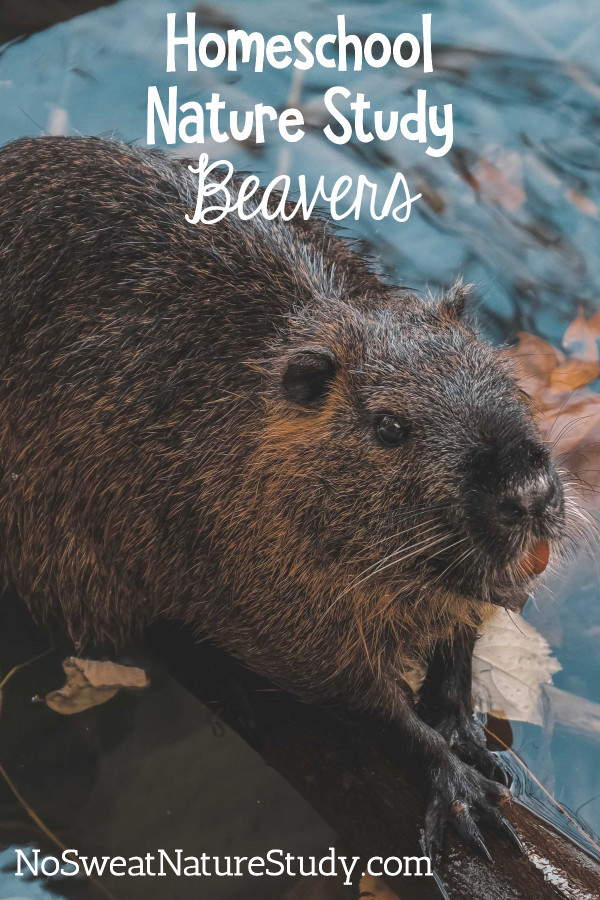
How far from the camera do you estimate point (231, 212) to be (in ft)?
13.7

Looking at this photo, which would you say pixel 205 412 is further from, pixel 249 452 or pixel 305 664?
pixel 305 664

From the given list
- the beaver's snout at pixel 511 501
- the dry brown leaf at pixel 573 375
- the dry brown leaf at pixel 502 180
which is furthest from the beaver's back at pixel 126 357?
the dry brown leaf at pixel 502 180

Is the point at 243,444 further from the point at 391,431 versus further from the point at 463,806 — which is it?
the point at 463,806

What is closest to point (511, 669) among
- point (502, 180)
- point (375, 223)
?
point (375, 223)

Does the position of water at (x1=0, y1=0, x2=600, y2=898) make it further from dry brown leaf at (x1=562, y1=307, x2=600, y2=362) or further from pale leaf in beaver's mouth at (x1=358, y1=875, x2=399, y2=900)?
pale leaf in beaver's mouth at (x1=358, y1=875, x2=399, y2=900)

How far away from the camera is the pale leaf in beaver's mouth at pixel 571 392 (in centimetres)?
475

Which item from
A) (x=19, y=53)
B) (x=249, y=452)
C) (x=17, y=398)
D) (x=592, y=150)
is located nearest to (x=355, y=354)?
(x=249, y=452)

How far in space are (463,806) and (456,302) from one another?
66.0 inches

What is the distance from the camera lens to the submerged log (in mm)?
3258

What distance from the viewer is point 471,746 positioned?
392 centimetres

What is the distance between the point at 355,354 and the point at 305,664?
3.62 ft

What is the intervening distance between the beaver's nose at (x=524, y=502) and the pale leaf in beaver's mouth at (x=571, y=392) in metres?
1.31

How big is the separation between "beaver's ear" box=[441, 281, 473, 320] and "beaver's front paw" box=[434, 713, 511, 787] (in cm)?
143

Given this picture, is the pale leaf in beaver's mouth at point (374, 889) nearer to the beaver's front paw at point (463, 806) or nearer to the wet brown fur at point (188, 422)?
the beaver's front paw at point (463, 806)
